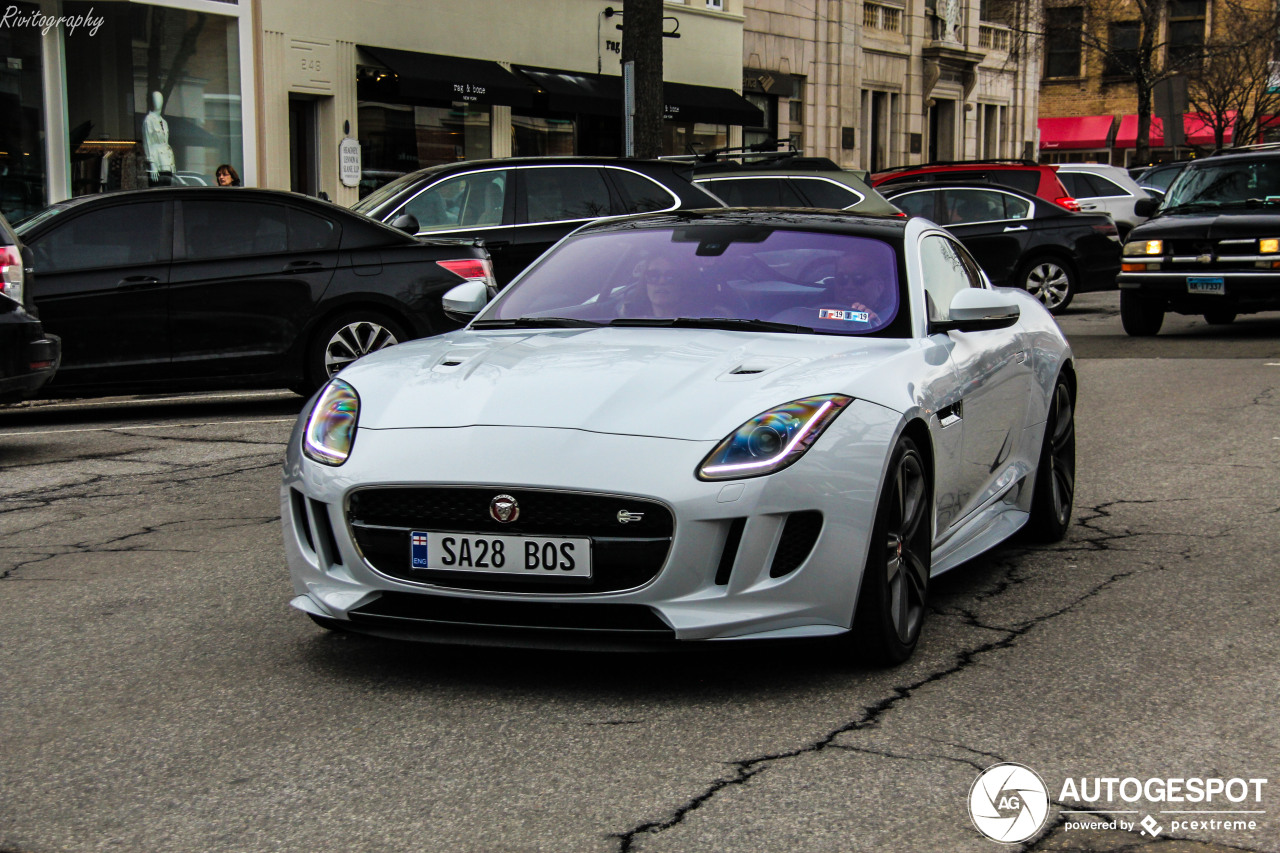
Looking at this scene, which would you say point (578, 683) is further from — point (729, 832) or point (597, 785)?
point (729, 832)

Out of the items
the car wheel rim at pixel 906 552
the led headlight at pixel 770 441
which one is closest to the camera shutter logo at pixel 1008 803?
the car wheel rim at pixel 906 552

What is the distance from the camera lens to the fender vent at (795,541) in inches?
163

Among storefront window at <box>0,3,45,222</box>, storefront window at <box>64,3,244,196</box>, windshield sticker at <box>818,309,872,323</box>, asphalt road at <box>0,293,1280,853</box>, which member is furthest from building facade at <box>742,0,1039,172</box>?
windshield sticker at <box>818,309,872,323</box>

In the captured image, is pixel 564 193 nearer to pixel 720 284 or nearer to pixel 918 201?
pixel 918 201

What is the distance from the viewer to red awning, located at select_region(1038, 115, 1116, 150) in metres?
65.9

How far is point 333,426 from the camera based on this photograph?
4566 mm

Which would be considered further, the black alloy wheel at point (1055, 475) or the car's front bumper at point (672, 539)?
the black alloy wheel at point (1055, 475)

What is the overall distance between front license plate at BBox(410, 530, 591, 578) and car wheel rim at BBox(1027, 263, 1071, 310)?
53.5 feet

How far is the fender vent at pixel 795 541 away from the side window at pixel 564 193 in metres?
9.54

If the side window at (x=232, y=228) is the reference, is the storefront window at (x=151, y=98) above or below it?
above

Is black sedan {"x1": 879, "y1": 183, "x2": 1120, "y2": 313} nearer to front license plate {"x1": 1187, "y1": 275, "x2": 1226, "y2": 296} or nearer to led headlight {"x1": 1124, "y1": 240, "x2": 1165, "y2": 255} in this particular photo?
led headlight {"x1": 1124, "y1": 240, "x2": 1165, "y2": 255}

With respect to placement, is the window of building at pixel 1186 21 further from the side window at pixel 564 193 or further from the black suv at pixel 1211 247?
the side window at pixel 564 193

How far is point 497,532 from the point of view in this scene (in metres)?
4.13

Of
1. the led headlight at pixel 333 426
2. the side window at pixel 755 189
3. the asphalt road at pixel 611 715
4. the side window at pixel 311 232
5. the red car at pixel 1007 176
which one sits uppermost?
the red car at pixel 1007 176
